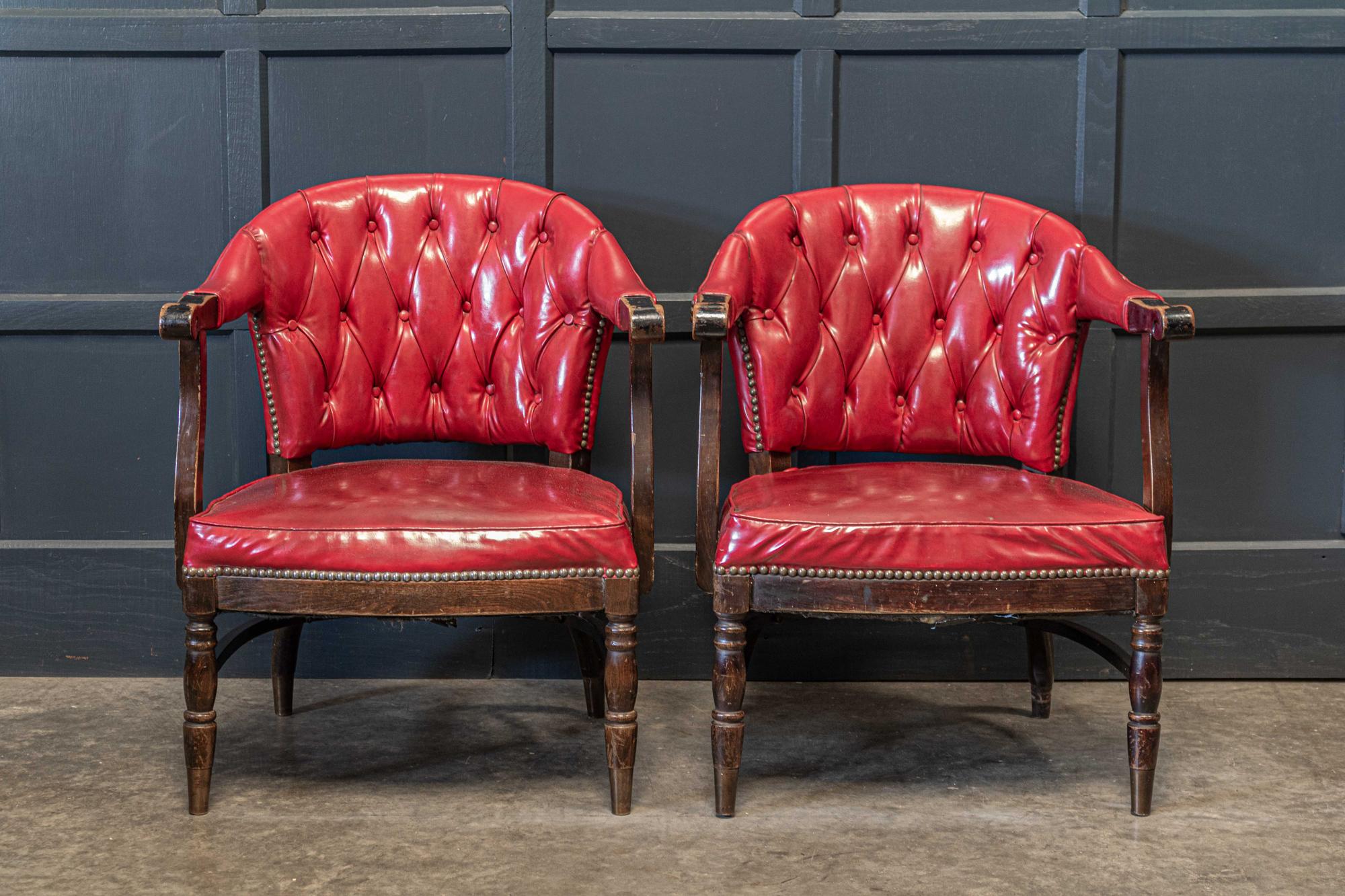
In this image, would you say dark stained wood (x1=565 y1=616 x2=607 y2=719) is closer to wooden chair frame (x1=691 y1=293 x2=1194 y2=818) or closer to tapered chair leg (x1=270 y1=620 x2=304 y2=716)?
wooden chair frame (x1=691 y1=293 x2=1194 y2=818)

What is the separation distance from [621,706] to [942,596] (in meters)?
0.50

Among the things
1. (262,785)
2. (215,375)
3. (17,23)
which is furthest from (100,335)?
(262,785)

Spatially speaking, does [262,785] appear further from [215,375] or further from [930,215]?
[930,215]

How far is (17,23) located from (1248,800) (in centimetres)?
263

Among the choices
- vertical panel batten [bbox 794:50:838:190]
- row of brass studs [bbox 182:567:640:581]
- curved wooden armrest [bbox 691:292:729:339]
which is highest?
vertical panel batten [bbox 794:50:838:190]

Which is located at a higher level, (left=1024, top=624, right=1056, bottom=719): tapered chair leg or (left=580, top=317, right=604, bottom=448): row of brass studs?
(left=580, top=317, right=604, bottom=448): row of brass studs

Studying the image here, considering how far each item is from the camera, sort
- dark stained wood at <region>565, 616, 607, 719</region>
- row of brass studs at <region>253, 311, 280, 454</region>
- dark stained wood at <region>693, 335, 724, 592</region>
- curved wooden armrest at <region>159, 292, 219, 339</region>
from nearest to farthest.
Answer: curved wooden armrest at <region>159, 292, 219, 339</region>, dark stained wood at <region>693, 335, 724, 592</region>, row of brass studs at <region>253, 311, 280, 454</region>, dark stained wood at <region>565, 616, 607, 719</region>

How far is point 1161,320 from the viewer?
6.00 ft

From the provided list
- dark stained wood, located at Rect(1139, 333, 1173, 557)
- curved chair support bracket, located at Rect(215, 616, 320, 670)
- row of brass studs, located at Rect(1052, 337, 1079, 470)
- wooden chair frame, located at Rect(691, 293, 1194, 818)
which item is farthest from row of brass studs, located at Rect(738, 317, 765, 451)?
curved chair support bracket, located at Rect(215, 616, 320, 670)

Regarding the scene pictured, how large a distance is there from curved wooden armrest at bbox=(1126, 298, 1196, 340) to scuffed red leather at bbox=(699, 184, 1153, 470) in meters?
0.20

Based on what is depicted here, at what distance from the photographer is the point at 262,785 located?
6.52ft

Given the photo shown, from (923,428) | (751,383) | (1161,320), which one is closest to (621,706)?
(751,383)

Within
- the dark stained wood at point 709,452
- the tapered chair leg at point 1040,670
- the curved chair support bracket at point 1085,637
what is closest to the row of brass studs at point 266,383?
the dark stained wood at point 709,452

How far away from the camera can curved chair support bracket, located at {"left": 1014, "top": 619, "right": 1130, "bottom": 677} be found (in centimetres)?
204
